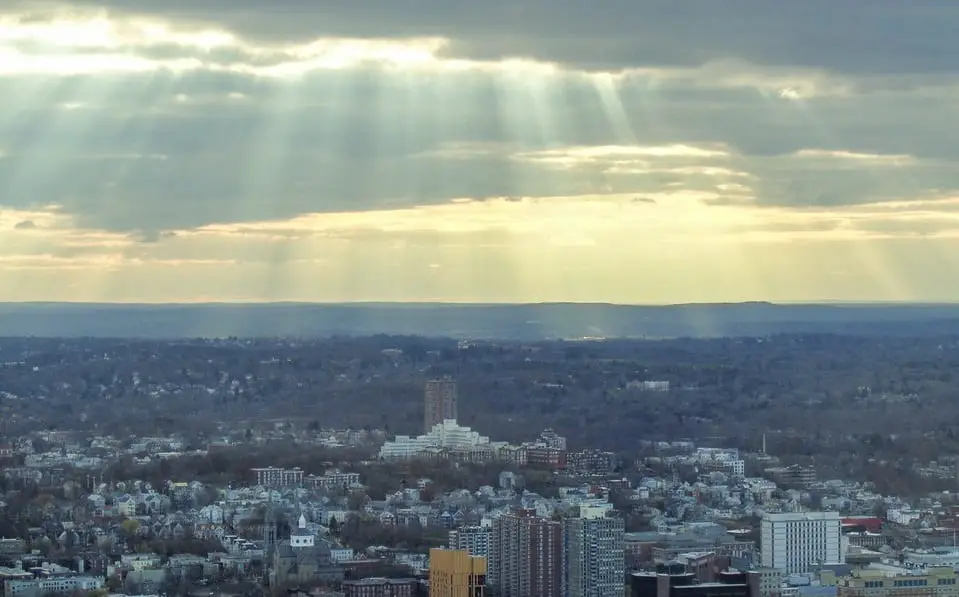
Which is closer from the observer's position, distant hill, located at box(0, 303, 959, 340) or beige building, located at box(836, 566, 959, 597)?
beige building, located at box(836, 566, 959, 597)

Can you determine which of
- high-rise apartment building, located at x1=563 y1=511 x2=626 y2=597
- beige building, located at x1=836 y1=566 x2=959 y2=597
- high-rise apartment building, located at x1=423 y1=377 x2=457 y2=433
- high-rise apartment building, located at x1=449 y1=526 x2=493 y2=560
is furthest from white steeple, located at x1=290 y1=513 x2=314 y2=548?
high-rise apartment building, located at x1=423 y1=377 x2=457 y2=433

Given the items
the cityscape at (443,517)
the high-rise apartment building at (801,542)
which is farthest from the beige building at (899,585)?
the high-rise apartment building at (801,542)

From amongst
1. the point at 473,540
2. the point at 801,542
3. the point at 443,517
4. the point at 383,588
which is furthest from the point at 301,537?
the point at 801,542

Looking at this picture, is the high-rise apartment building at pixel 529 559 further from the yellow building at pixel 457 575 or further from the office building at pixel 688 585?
the office building at pixel 688 585

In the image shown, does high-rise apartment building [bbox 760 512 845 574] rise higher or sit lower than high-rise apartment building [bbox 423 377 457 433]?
lower

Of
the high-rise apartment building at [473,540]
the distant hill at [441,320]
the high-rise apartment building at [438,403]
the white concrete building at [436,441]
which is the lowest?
the high-rise apartment building at [473,540]

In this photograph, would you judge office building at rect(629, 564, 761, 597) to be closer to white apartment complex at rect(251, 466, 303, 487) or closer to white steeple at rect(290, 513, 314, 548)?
white steeple at rect(290, 513, 314, 548)

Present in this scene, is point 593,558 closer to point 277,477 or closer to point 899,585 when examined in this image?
point 899,585
